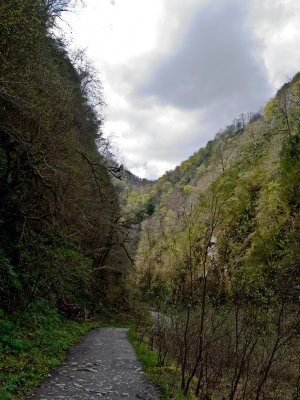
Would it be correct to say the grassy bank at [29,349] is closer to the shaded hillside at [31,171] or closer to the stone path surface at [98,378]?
the stone path surface at [98,378]

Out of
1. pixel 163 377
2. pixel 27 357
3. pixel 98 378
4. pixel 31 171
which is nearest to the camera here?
→ pixel 27 357

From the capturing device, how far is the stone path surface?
784 centimetres

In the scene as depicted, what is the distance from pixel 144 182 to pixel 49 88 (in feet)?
543

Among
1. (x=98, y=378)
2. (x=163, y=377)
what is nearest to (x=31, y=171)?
(x=98, y=378)

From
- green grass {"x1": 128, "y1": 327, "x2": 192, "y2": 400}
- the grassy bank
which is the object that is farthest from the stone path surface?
the grassy bank

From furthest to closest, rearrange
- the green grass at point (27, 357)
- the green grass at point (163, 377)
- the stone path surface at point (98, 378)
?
the green grass at point (163, 377) < the stone path surface at point (98, 378) < the green grass at point (27, 357)

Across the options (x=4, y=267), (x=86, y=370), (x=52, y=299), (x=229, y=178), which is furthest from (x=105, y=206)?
(x=229, y=178)

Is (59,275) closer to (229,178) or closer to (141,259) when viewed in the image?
(229,178)

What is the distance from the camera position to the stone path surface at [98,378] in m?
7.84

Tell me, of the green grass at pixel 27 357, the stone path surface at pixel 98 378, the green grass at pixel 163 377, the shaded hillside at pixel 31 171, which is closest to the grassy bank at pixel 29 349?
the green grass at pixel 27 357

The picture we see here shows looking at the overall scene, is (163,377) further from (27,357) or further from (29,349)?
(29,349)

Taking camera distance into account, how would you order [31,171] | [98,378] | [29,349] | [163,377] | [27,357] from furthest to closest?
1. [31,171]
2. [29,349]
3. [98,378]
4. [163,377]
5. [27,357]

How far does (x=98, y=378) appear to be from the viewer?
9586 millimetres

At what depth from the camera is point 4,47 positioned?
1002cm
